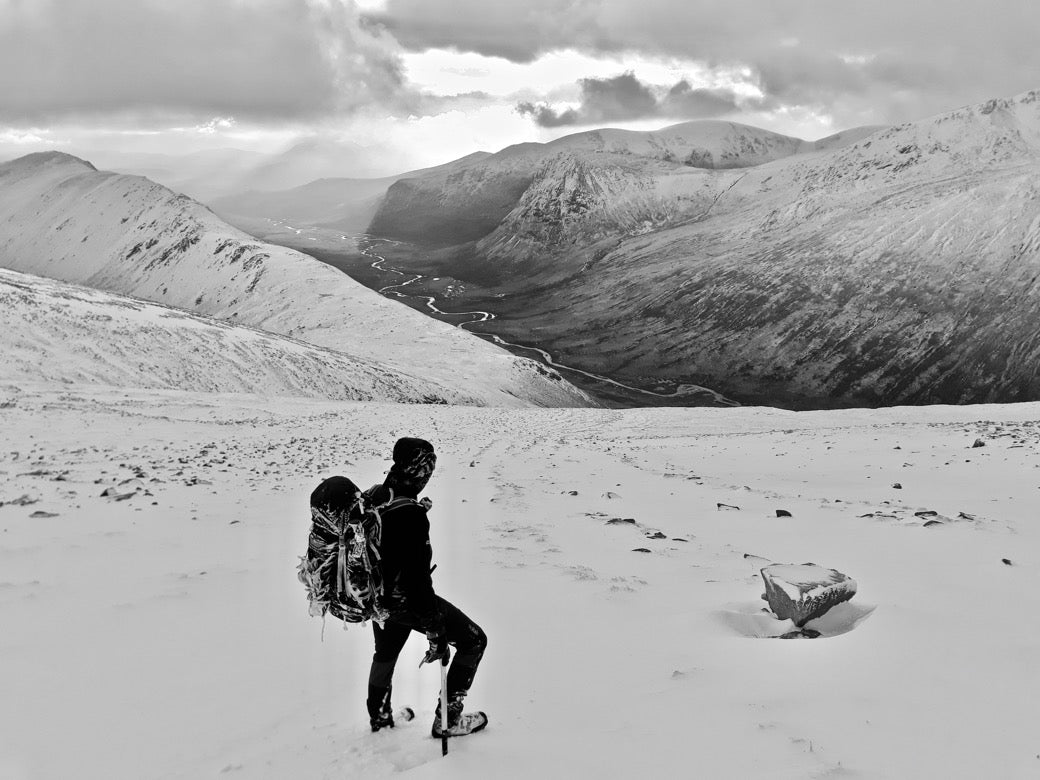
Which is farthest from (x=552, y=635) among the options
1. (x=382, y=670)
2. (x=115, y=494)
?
(x=115, y=494)

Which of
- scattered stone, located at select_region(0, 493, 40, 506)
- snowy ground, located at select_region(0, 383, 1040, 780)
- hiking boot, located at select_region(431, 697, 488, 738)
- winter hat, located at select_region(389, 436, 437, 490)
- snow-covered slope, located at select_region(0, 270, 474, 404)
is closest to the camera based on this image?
snowy ground, located at select_region(0, 383, 1040, 780)

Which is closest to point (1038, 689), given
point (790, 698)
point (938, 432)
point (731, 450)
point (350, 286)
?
point (790, 698)

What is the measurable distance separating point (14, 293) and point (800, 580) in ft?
249

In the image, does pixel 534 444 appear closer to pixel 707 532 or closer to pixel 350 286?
pixel 707 532

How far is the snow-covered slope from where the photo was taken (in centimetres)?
5681

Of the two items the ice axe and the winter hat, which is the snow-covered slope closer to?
the winter hat

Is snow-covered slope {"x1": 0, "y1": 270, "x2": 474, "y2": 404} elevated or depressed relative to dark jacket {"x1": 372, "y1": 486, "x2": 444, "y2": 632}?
elevated

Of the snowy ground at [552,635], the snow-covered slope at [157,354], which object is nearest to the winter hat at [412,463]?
the snowy ground at [552,635]

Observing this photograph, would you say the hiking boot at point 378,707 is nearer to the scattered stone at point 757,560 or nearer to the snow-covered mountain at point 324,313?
the scattered stone at point 757,560

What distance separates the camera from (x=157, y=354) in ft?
216

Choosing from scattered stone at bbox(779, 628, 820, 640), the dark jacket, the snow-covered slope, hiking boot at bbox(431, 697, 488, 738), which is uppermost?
the snow-covered slope

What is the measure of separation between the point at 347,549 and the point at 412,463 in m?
0.88

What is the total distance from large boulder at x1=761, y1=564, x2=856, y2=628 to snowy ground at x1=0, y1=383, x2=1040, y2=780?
0.26 metres

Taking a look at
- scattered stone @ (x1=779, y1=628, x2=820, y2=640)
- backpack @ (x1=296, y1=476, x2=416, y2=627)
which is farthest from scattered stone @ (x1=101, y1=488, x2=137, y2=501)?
scattered stone @ (x1=779, y1=628, x2=820, y2=640)
